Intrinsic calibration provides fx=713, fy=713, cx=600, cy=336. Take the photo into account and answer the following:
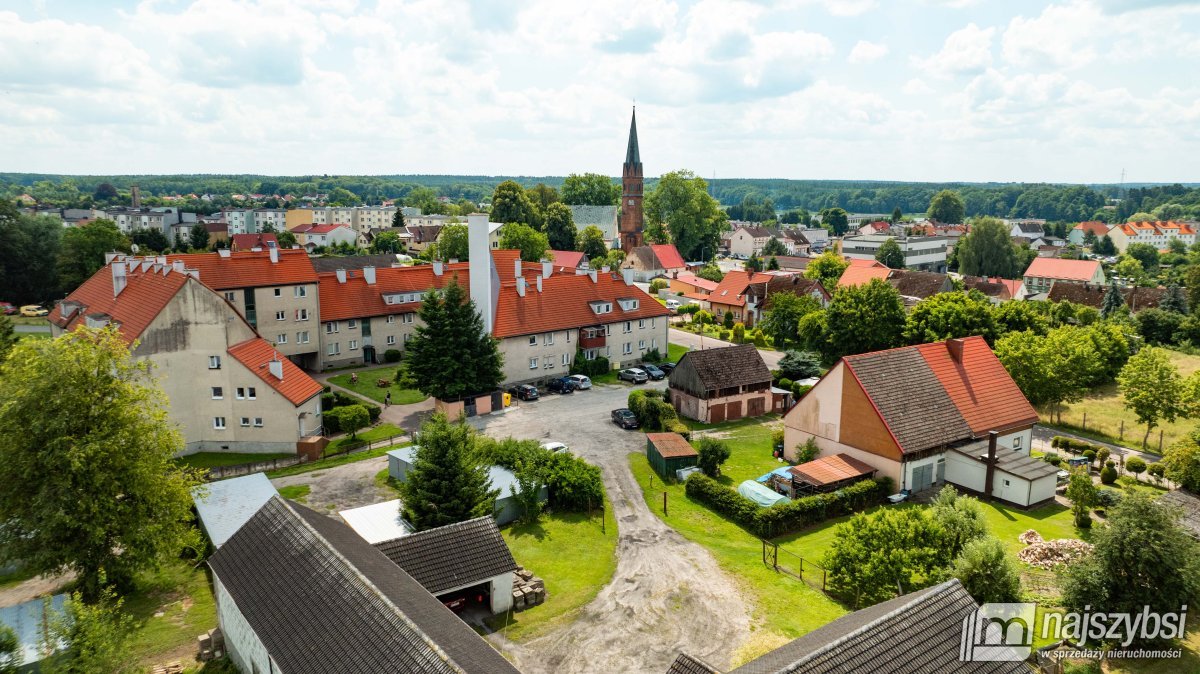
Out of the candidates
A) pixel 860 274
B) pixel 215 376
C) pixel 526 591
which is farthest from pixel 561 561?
pixel 860 274

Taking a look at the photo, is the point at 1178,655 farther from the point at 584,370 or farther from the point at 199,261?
the point at 199,261

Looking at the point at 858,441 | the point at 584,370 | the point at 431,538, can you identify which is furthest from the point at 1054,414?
the point at 431,538

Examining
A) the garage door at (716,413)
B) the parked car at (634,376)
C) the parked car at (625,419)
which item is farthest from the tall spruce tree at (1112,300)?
the parked car at (625,419)

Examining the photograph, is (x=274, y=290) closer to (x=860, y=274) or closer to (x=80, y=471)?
(x=80, y=471)

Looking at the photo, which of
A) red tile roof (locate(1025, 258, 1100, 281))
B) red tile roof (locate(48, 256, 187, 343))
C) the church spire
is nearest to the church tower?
the church spire

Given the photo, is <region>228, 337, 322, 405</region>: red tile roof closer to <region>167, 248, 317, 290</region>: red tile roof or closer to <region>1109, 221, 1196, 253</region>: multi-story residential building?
<region>167, 248, 317, 290</region>: red tile roof
